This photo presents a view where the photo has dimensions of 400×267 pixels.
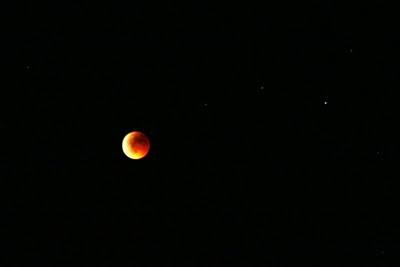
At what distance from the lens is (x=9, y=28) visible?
12.9 ft

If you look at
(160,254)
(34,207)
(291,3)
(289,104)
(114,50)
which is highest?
(291,3)

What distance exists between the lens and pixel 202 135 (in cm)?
454

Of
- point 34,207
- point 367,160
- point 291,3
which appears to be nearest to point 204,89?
point 291,3

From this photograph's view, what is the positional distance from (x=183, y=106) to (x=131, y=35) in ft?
2.77

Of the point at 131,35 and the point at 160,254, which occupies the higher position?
the point at 131,35

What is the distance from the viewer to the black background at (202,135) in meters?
4.03

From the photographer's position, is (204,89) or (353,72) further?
(204,89)

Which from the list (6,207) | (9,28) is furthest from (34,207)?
(9,28)

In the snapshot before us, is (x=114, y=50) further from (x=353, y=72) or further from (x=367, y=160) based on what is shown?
(x=367, y=160)

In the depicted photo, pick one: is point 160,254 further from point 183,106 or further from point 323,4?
point 323,4

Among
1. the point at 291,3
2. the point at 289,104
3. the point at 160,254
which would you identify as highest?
the point at 291,3

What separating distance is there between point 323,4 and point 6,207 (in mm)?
3385

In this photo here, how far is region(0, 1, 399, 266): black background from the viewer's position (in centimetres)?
403

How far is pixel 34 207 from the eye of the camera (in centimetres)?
433
